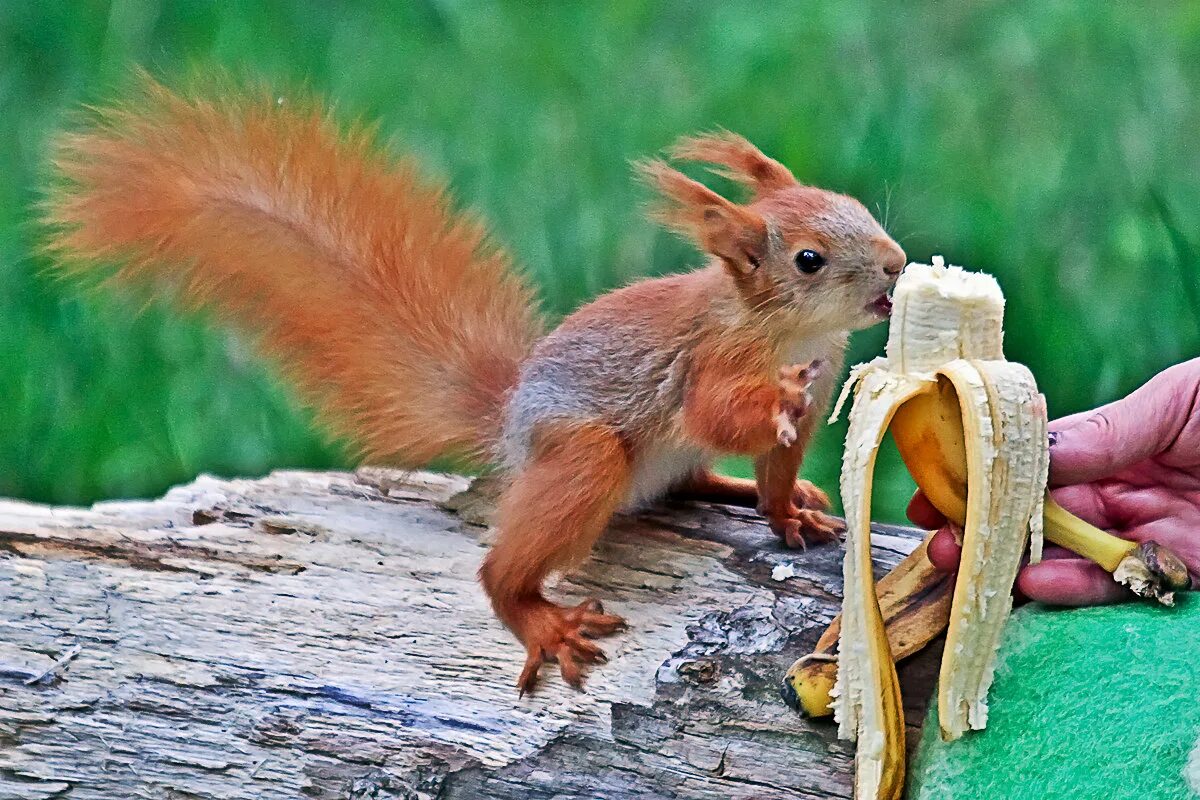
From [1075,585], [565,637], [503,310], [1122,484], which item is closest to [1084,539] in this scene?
[1075,585]

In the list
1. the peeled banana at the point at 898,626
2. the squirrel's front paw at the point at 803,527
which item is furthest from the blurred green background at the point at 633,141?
the peeled banana at the point at 898,626

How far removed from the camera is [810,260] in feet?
3.28

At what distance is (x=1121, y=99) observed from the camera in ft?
4.96

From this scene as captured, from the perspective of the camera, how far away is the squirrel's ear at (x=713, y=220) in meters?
1.00

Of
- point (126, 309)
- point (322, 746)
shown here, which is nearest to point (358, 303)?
point (126, 309)

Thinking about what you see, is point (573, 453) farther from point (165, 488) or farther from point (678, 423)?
point (165, 488)

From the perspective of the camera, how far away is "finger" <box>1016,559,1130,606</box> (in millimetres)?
771

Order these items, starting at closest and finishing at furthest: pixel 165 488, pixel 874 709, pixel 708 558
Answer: pixel 874 709
pixel 708 558
pixel 165 488

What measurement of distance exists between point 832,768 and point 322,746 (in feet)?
1.26

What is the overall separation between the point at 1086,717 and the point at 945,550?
0.14m

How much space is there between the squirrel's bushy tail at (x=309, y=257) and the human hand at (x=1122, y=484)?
1.69 ft

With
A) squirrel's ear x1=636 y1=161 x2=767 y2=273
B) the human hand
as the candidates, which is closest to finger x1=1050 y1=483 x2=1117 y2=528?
the human hand

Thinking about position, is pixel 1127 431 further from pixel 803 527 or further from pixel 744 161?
pixel 744 161

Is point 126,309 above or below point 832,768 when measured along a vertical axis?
above
